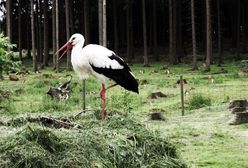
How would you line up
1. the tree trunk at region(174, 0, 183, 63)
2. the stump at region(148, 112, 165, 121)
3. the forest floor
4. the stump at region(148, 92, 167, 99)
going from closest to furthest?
the forest floor → the stump at region(148, 112, 165, 121) → the stump at region(148, 92, 167, 99) → the tree trunk at region(174, 0, 183, 63)

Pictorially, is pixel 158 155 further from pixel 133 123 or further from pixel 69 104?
pixel 69 104

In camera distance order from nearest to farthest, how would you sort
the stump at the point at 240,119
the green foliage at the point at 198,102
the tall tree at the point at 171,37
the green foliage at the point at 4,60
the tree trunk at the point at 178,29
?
the stump at the point at 240,119
the green foliage at the point at 4,60
the green foliage at the point at 198,102
the tall tree at the point at 171,37
the tree trunk at the point at 178,29

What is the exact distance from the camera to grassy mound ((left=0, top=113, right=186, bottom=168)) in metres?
6.10

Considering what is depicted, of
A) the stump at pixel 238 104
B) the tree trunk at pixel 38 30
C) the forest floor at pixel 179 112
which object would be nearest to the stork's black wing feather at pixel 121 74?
the forest floor at pixel 179 112

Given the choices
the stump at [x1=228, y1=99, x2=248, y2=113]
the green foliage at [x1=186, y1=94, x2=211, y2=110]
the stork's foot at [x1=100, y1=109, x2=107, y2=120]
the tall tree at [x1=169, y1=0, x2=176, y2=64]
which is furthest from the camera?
the tall tree at [x1=169, y1=0, x2=176, y2=64]

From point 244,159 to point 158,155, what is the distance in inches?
103

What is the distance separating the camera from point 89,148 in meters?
6.43

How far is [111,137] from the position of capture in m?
6.86

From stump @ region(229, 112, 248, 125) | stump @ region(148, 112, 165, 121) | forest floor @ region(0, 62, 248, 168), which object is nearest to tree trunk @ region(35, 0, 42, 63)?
forest floor @ region(0, 62, 248, 168)

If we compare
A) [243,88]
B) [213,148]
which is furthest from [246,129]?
[243,88]

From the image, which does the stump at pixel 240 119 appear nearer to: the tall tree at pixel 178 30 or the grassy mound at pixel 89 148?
the grassy mound at pixel 89 148

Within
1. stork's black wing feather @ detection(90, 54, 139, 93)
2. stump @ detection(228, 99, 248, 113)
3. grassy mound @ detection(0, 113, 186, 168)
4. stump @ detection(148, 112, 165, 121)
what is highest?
stork's black wing feather @ detection(90, 54, 139, 93)

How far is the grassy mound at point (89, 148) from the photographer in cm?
610

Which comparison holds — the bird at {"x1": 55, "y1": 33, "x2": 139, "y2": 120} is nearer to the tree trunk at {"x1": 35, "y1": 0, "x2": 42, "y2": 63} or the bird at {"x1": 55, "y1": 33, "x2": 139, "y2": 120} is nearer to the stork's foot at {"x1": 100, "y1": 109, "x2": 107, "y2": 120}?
the stork's foot at {"x1": 100, "y1": 109, "x2": 107, "y2": 120}
